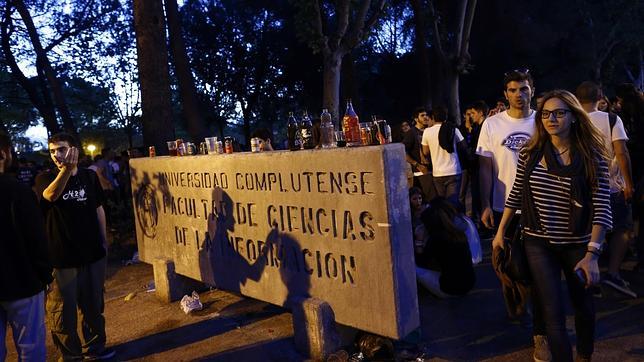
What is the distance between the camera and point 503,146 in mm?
3848


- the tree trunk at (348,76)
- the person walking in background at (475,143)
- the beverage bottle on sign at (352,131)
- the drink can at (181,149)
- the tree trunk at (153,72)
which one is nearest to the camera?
the beverage bottle on sign at (352,131)

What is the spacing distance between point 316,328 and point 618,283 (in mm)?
2835

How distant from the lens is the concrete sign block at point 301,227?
331 cm

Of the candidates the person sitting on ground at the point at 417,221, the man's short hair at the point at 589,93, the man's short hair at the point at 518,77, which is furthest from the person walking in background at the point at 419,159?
the man's short hair at the point at 518,77

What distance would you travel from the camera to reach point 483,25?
26156mm

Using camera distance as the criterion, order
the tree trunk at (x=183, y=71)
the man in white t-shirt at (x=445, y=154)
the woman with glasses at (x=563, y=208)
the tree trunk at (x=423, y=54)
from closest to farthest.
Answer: the woman with glasses at (x=563, y=208) < the man in white t-shirt at (x=445, y=154) < the tree trunk at (x=183, y=71) < the tree trunk at (x=423, y=54)

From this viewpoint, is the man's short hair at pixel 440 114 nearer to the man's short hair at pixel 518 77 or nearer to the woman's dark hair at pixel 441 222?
the woman's dark hair at pixel 441 222

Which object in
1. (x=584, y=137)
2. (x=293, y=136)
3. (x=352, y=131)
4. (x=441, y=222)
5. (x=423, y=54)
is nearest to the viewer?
(x=584, y=137)

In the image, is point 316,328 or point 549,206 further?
point 316,328

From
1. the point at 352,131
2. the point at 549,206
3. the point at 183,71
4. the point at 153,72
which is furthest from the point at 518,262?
the point at 183,71

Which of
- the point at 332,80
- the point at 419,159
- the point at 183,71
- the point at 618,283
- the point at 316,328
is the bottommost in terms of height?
the point at 618,283

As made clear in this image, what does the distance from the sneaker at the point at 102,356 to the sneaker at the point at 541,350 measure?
3318 millimetres

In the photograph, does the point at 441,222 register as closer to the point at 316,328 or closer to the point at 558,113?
the point at 316,328

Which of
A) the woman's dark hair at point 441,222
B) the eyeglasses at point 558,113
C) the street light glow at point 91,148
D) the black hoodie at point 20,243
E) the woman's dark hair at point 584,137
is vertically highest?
the street light glow at point 91,148
